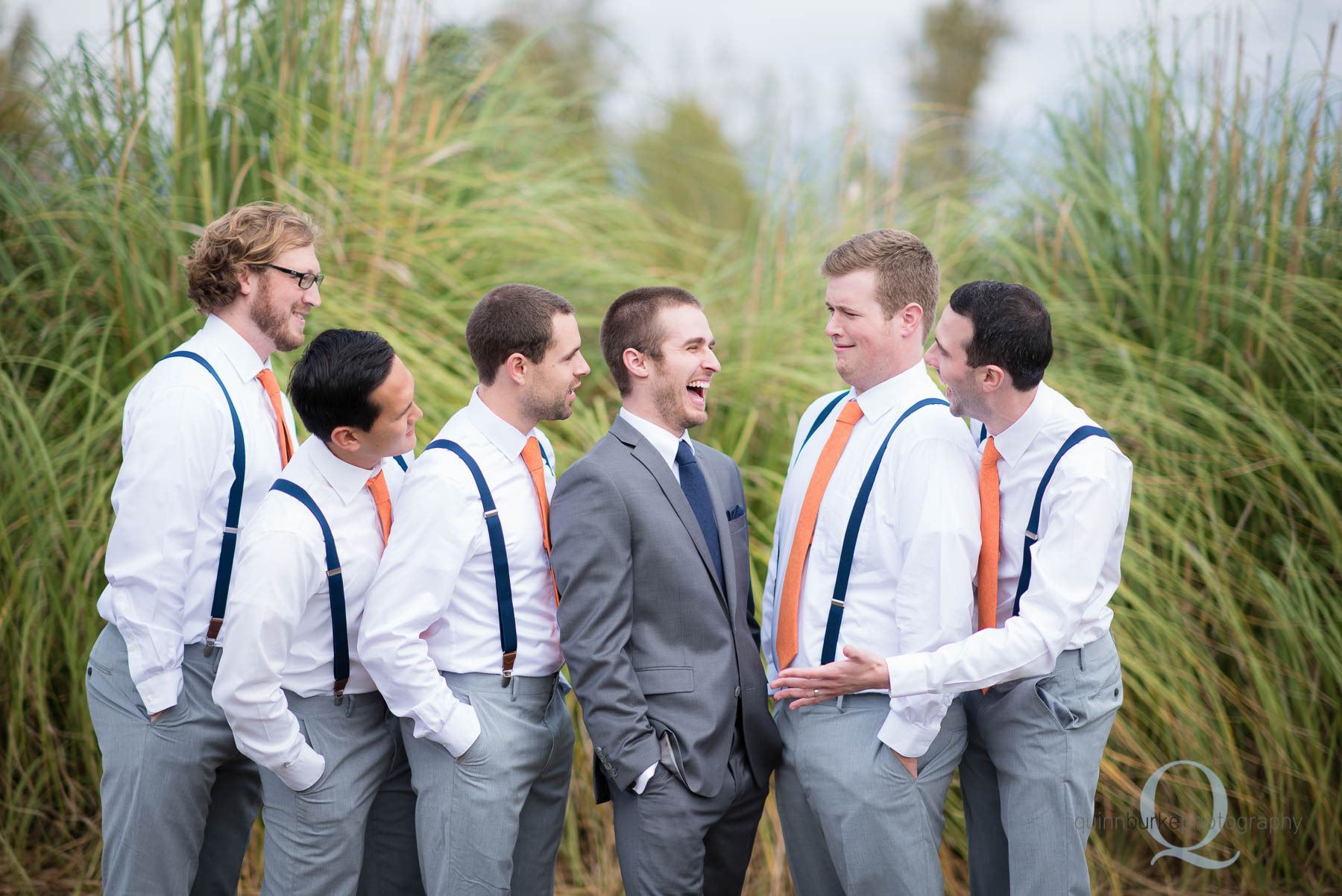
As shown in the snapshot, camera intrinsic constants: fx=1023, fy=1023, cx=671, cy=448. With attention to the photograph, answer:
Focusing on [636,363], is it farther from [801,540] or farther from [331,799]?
[331,799]

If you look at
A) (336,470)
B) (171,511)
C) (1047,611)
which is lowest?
(1047,611)

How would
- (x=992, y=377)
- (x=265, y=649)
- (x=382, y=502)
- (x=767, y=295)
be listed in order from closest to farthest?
(x=265, y=649), (x=992, y=377), (x=382, y=502), (x=767, y=295)

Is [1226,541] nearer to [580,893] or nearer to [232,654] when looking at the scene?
[580,893]

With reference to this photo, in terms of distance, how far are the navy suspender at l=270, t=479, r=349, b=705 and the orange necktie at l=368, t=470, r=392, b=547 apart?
6.4 inches

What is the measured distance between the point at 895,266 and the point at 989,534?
29.2 inches

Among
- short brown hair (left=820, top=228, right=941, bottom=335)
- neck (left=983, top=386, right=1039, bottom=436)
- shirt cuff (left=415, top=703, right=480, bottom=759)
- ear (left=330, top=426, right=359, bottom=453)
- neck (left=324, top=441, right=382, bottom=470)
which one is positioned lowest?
shirt cuff (left=415, top=703, right=480, bottom=759)

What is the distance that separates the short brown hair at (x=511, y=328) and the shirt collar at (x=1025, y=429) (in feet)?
3.95

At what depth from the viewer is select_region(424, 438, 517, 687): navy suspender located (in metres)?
2.55

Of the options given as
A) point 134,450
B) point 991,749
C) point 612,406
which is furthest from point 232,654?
point 612,406

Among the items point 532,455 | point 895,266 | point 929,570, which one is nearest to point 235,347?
point 532,455

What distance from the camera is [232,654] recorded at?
2.33m

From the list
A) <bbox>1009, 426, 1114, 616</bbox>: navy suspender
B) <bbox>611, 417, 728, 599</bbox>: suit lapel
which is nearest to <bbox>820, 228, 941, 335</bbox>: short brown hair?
<bbox>1009, 426, 1114, 616</bbox>: navy suspender

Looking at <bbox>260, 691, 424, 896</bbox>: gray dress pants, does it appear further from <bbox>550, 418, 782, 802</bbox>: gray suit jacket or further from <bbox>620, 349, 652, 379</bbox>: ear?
<bbox>620, 349, 652, 379</bbox>: ear

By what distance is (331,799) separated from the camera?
8.14 feet
